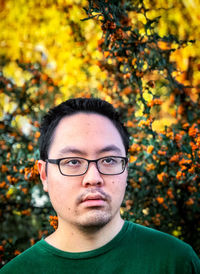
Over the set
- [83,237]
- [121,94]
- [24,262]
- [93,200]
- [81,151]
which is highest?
[121,94]

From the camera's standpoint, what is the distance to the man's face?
4.17ft

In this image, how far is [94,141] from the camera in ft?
4.50

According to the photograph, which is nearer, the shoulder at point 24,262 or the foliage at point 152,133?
the shoulder at point 24,262

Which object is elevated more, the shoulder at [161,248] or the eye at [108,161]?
the eye at [108,161]

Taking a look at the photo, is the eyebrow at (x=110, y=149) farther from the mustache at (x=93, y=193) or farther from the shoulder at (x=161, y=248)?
the shoulder at (x=161, y=248)

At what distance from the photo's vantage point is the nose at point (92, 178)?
4.18 ft

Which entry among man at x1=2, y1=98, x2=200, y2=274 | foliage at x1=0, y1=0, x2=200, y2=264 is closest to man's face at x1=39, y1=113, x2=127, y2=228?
man at x1=2, y1=98, x2=200, y2=274

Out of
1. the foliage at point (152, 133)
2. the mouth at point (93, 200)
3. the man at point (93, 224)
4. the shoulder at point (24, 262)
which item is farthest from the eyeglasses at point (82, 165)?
the foliage at point (152, 133)

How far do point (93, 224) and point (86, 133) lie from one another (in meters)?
0.42

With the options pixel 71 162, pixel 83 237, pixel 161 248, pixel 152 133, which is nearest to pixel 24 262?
pixel 83 237

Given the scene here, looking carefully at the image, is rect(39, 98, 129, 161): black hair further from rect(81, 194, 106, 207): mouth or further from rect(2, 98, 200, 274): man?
rect(81, 194, 106, 207): mouth

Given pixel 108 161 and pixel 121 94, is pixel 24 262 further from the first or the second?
pixel 121 94

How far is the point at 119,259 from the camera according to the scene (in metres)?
1.29

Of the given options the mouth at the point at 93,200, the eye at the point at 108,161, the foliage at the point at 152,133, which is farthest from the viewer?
the foliage at the point at 152,133
